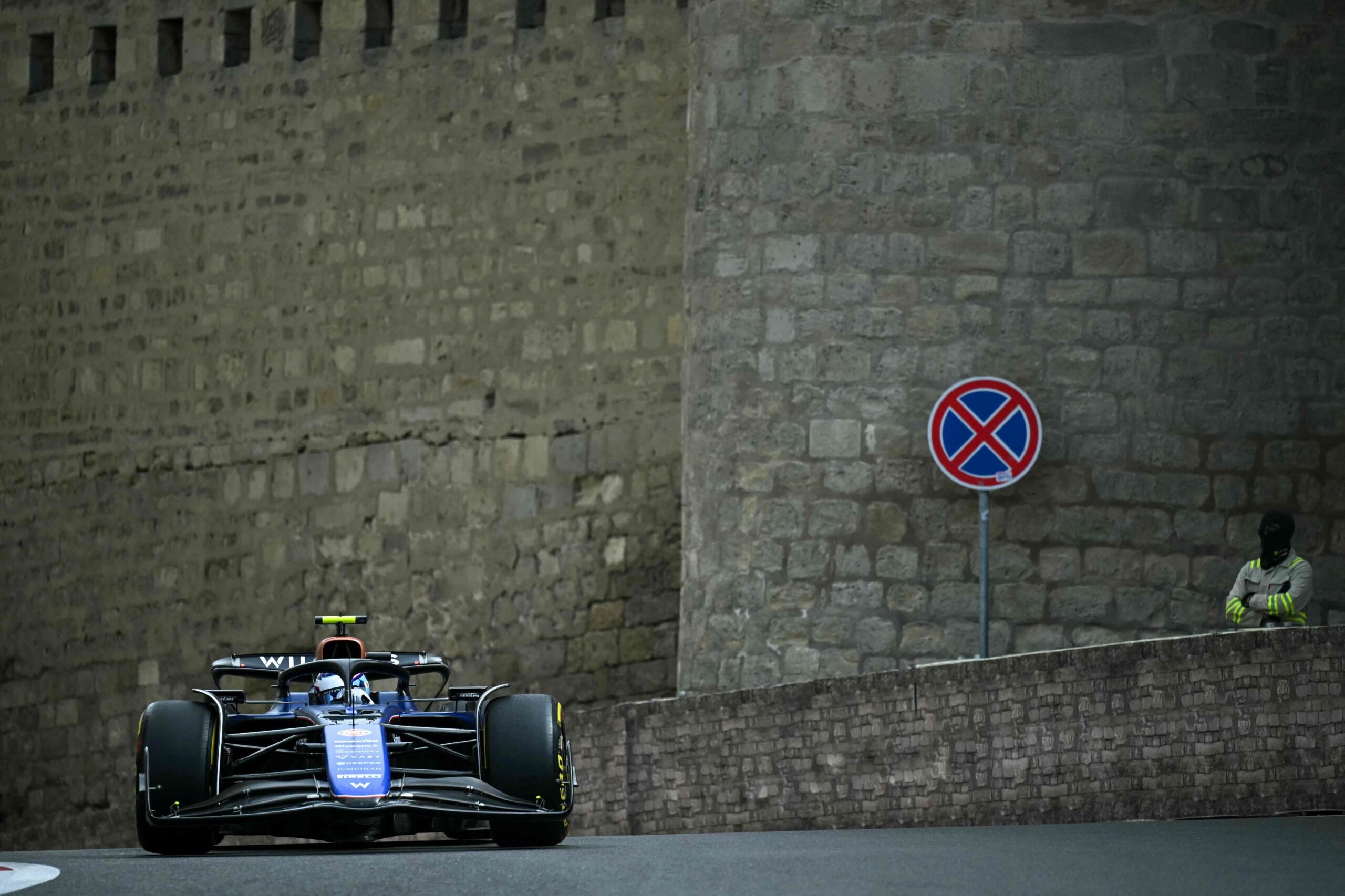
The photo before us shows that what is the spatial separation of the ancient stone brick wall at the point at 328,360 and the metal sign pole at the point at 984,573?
3.26 m

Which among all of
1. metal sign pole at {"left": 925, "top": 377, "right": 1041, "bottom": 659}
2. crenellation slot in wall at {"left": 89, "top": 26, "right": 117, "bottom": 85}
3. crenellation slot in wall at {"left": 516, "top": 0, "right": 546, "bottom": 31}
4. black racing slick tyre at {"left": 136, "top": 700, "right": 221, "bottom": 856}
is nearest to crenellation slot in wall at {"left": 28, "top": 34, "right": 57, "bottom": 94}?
crenellation slot in wall at {"left": 89, "top": 26, "right": 117, "bottom": 85}

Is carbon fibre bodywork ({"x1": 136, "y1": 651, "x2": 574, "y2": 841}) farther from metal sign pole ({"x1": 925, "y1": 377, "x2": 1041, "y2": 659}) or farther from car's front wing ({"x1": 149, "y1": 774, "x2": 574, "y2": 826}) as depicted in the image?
metal sign pole ({"x1": 925, "y1": 377, "x2": 1041, "y2": 659})

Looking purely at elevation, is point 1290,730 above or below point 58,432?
below

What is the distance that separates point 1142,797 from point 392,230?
900 centimetres

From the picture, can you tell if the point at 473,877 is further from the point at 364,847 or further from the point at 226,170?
the point at 226,170

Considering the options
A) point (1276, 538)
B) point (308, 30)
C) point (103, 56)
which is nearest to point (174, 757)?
point (1276, 538)

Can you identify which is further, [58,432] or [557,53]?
[58,432]

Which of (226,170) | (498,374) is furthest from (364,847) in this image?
(226,170)

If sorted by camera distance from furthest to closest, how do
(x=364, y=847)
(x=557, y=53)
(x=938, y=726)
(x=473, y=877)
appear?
(x=557, y=53) → (x=938, y=726) → (x=364, y=847) → (x=473, y=877)

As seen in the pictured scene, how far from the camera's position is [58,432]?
72.8 ft

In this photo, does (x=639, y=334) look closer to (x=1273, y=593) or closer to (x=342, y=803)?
(x=1273, y=593)

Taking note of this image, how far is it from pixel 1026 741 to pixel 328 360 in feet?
29.4

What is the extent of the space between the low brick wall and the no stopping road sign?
74.6 inches

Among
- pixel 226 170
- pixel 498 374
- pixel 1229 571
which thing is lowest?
pixel 1229 571
